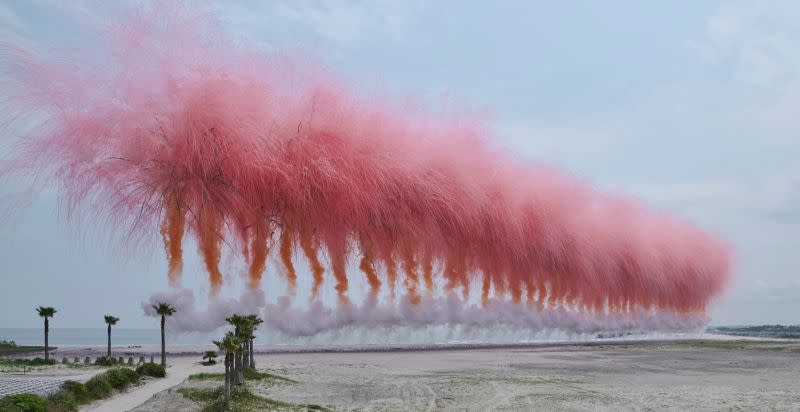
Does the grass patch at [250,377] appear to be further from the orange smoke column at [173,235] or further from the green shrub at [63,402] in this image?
the orange smoke column at [173,235]

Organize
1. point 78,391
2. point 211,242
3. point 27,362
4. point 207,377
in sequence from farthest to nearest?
1. point 27,362
2. point 207,377
3. point 78,391
4. point 211,242

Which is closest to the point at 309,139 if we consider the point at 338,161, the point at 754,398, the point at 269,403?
the point at 338,161

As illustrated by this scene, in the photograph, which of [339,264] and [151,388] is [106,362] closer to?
[151,388]

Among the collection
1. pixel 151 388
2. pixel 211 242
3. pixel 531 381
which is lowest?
pixel 531 381

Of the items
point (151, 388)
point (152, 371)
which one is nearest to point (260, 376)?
point (151, 388)

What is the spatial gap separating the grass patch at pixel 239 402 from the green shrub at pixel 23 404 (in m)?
6.87

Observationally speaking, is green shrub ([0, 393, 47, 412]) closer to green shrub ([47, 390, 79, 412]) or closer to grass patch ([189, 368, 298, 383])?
green shrub ([47, 390, 79, 412])

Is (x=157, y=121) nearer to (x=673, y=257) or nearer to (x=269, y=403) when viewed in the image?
(x=269, y=403)

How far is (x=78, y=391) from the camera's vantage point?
109ft

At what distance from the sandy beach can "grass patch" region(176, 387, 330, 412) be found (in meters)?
0.68

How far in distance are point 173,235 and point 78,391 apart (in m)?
11.8

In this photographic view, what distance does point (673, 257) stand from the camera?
65312 millimetres

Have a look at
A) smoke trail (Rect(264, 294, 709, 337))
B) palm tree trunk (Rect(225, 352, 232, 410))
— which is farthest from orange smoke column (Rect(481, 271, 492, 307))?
palm tree trunk (Rect(225, 352, 232, 410))

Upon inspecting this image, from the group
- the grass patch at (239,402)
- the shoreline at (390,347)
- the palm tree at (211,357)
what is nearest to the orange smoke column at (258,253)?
the grass patch at (239,402)
